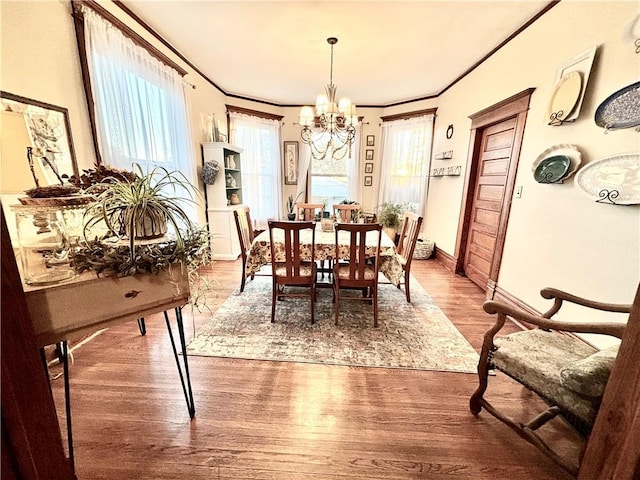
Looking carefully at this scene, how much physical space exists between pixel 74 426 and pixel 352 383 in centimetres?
155

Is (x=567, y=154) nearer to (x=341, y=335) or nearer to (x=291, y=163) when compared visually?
(x=341, y=335)

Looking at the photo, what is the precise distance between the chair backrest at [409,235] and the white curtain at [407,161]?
6.80 feet

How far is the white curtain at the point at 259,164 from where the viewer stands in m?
4.71

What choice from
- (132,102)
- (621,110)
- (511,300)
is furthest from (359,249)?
(132,102)

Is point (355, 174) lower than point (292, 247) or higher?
higher

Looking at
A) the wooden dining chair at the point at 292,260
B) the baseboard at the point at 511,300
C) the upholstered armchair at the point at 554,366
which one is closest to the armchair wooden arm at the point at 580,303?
the upholstered armchair at the point at 554,366

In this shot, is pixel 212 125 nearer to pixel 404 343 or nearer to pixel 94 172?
pixel 94 172

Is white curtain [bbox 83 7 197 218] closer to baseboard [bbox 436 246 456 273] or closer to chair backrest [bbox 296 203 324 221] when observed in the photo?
chair backrest [bbox 296 203 324 221]

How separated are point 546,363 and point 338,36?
10.3 ft

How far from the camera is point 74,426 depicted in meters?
1.37

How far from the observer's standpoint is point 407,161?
15.8 feet

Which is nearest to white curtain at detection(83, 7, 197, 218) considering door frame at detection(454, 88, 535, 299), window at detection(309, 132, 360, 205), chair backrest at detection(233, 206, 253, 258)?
→ chair backrest at detection(233, 206, 253, 258)

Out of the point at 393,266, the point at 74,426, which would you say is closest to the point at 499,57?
the point at 393,266

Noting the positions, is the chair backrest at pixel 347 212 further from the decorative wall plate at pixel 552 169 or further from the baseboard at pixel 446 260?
the decorative wall plate at pixel 552 169
